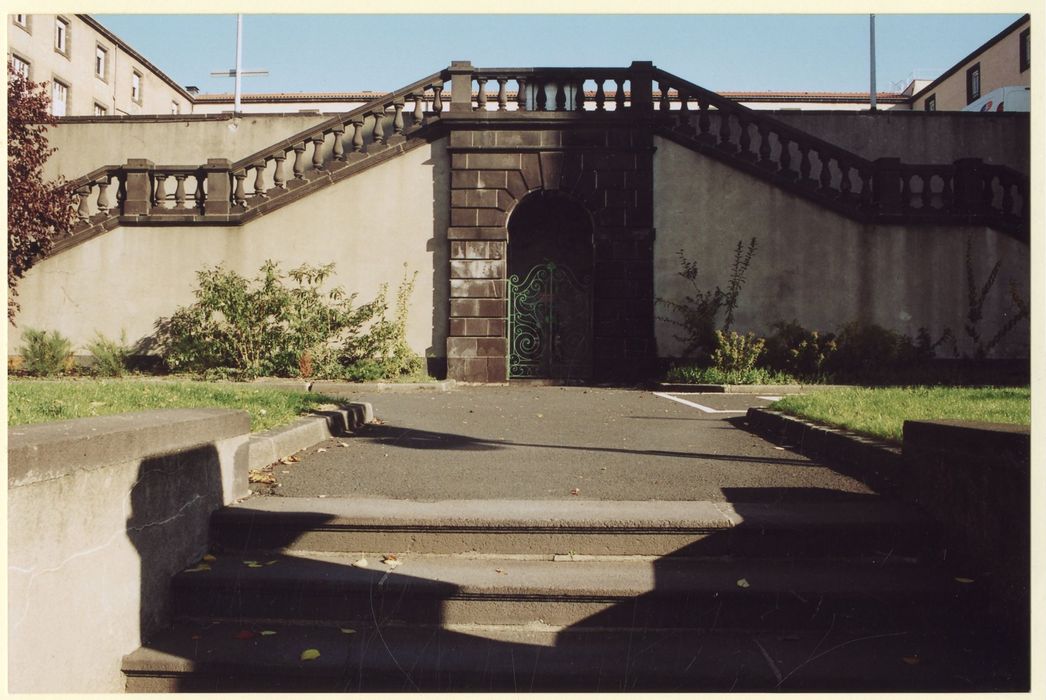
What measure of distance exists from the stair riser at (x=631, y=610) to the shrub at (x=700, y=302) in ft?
35.5

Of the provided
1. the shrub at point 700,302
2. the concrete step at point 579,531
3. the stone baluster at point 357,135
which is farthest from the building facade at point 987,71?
the concrete step at point 579,531

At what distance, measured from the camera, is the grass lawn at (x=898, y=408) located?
5.81 metres

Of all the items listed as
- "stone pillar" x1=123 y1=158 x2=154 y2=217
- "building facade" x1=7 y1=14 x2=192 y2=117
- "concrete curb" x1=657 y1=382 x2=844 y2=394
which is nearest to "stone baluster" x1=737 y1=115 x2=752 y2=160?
"concrete curb" x1=657 y1=382 x2=844 y2=394

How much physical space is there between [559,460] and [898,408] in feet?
11.2

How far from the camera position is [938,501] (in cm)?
406

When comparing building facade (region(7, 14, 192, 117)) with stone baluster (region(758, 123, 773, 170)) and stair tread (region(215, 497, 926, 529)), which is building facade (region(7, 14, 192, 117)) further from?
stair tread (region(215, 497, 926, 529))

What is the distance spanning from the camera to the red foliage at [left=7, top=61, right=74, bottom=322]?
13203 millimetres

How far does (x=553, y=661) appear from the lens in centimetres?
315

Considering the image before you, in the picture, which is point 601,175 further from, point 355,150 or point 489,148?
point 355,150

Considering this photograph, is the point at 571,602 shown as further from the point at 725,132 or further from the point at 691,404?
the point at 725,132

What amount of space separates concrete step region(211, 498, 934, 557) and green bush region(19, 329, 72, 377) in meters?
11.6

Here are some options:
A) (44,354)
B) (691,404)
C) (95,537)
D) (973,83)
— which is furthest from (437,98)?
(973,83)

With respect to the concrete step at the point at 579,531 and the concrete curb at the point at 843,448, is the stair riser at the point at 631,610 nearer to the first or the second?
the concrete step at the point at 579,531

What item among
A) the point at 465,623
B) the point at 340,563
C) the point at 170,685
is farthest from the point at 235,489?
the point at 465,623
